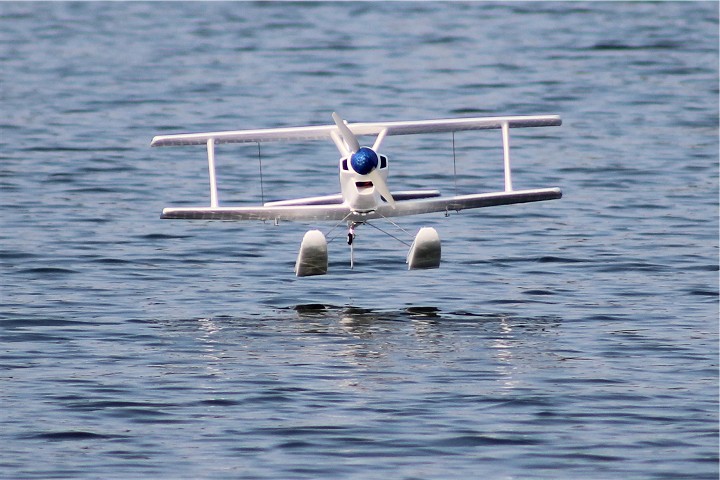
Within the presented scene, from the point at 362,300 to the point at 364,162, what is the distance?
3878 mm

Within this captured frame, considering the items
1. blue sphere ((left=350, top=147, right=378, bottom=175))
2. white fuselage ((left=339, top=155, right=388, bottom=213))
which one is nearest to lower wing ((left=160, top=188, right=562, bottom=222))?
white fuselage ((left=339, top=155, right=388, bottom=213))

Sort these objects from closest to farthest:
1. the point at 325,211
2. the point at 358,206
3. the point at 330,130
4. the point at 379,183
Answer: the point at 379,183 → the point at 358,206 → the point at 325,211 → the point at 330,130

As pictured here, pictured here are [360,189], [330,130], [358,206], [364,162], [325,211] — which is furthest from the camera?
[330,130]

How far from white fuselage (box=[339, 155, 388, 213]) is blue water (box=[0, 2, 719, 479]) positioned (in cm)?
Answer: 208

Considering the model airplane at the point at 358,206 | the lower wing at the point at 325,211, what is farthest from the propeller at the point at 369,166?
the lower wing at the point at 325,211

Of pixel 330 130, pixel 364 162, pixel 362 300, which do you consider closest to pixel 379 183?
pixel 364 162

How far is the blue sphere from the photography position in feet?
78.0

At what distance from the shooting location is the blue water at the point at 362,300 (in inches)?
740

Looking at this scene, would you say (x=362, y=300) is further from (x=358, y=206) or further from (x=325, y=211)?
(x=358, y=206)

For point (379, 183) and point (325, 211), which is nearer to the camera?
point (379, 183)

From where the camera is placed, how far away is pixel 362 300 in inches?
1054

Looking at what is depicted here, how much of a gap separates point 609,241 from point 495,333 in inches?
414

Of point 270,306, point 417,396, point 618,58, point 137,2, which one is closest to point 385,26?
point 618,58

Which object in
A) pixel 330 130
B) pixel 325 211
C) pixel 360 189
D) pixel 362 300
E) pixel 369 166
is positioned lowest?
pixel 362 300
